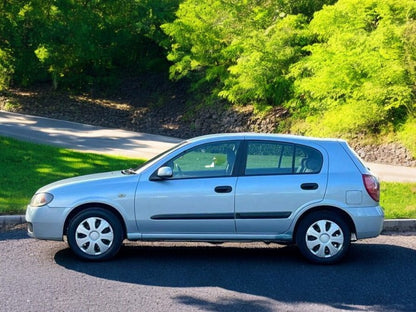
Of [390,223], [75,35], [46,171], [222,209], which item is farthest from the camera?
[75,35]

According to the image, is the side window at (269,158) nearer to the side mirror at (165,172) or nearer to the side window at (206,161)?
the side window at (206,161)

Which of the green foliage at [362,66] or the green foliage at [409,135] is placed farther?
the green foliage at [409,135]

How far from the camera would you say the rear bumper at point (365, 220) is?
7.15 m

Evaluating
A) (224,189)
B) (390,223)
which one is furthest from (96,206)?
(390,223)

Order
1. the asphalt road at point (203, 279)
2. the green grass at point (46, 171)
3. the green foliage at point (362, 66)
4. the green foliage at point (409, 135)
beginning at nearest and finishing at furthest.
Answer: the asphalt road at point (203, 279)
the green grass at point (46, 171)
the green foliage at point (362, 66)
the green foliage at point (409, 135)

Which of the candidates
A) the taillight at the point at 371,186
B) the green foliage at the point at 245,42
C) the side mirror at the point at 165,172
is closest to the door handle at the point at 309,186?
the taillight at the point at 371,186

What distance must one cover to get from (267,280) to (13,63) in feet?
63.5

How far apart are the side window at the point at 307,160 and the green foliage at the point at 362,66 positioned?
812 centimetres

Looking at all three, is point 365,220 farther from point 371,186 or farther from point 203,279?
point 203,279

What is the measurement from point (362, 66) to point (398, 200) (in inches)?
218

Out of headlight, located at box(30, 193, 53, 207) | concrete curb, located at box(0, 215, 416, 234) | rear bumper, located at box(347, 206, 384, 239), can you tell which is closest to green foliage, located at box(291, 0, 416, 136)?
concrete curb, located at box(0, 215, 416, 234)

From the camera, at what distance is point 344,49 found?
51.1 feet

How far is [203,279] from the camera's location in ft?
21.4

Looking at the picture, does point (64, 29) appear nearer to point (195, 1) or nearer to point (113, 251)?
point (195, 1)
